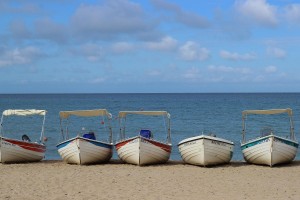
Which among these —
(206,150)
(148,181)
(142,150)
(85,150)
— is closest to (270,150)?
(206,150)

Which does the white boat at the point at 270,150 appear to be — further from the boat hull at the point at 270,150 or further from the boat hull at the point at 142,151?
the boat hull at the point at 142,151

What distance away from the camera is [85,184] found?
48.3ft

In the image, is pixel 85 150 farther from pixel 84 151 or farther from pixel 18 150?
pixel 18 150

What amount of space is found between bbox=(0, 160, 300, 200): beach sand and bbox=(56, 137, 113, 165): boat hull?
347 millimetres

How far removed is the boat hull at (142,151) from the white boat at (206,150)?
84 cm

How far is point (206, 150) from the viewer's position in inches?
690

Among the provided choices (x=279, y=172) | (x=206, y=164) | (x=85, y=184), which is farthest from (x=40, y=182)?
(x=279, y=172)

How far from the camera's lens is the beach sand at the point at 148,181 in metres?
13.3

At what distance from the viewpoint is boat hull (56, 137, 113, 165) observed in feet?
60.2

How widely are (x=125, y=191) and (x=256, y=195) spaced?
3.71 meters

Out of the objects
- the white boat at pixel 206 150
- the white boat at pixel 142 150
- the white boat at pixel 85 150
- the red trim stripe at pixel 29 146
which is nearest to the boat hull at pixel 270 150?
the white boat at pixel 206 150

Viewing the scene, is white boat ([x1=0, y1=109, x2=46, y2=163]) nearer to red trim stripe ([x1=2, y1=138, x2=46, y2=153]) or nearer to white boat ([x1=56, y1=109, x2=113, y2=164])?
red trim stripe ([x1=2, y1=138, x2=46, y2=153])

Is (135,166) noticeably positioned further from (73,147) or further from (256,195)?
(256,195)

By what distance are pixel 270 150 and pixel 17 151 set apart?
9891 millimetres
